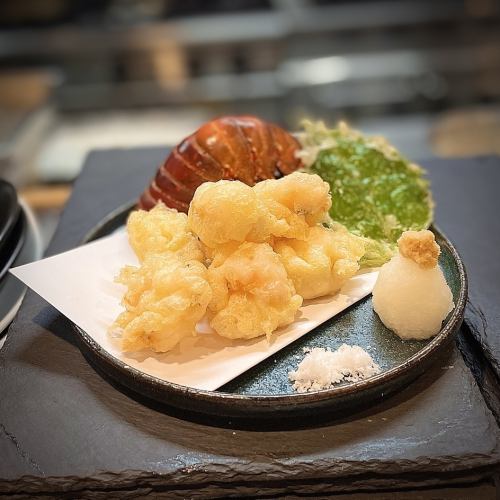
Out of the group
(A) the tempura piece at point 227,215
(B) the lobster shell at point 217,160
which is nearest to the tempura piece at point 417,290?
(A) the tempura piece at point 227,215

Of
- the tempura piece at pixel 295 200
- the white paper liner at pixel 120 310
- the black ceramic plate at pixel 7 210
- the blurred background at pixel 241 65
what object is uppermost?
the tempura piece at pixel 295 200

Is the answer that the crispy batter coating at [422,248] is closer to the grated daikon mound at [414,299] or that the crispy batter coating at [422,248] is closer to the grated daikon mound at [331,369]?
the grated daikon mound at [414,299]

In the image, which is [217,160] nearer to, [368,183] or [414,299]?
[368,183]

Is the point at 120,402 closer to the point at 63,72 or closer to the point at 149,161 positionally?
the point at 149,161

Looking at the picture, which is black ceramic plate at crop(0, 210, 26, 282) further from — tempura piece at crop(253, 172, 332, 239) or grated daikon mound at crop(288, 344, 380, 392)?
grated daikon mound at crop(288, 344, 380, 392)

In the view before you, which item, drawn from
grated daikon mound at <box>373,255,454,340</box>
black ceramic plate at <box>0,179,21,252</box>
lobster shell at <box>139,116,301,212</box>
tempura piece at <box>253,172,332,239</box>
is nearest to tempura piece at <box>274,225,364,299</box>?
tempura piece at <box>253,172,332,239</box>

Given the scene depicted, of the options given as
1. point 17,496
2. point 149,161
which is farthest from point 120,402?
point 149,161

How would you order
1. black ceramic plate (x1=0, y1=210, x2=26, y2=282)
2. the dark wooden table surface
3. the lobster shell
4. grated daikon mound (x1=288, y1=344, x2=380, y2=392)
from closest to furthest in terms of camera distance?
the dark wooden table surface → grated daikon mound (x1=288, y1=344, x2=380, y2=392) → black ceramic plate (x1=0, y1=210, x2=26, y2=282) → the lobster shell
